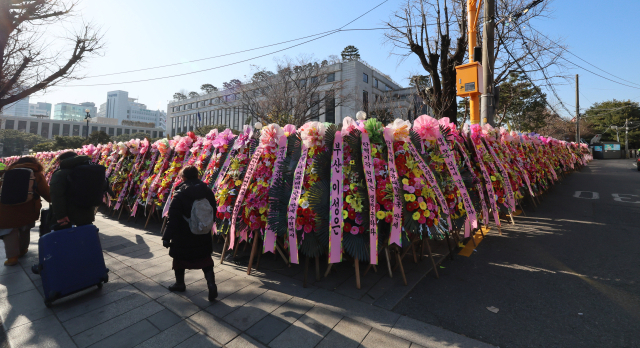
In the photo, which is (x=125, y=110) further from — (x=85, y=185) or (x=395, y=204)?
(x=395, y=204)

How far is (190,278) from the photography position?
3.82 metres

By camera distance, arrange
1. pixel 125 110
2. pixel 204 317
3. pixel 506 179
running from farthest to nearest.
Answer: pixel 125 110
pixel 506 179
pixel 204 317

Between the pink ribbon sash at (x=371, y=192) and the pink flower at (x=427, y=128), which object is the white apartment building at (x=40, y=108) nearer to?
the pink ribbon sash at (x=371, y=192)

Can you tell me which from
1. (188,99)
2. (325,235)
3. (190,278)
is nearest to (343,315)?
(325,235)

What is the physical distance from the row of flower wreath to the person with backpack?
159cm

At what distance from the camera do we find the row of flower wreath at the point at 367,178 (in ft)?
11.2

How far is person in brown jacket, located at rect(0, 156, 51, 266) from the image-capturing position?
169 inches

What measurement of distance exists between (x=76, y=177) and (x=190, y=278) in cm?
208

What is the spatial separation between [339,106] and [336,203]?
125 feet

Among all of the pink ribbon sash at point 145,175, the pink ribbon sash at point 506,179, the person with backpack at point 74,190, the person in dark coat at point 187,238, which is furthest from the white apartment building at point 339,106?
the person in dark coat at point 187,238

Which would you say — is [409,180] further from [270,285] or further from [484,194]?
[484,194]

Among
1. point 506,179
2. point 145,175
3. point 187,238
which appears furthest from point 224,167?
point 506,179

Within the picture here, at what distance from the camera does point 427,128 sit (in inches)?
158

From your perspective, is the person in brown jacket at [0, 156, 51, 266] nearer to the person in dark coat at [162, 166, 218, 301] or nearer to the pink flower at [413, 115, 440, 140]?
the person in dark coat at [162, 166, 218, 301]
